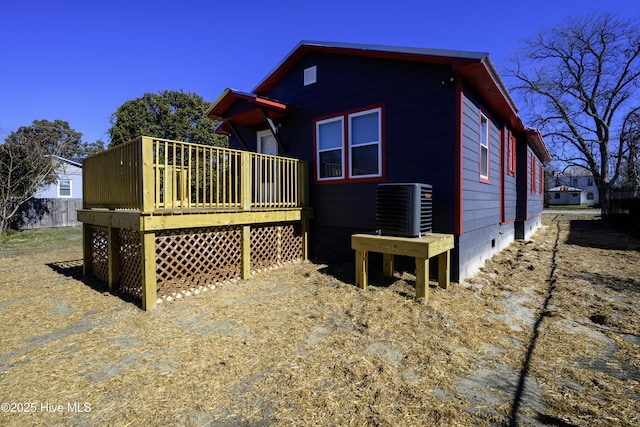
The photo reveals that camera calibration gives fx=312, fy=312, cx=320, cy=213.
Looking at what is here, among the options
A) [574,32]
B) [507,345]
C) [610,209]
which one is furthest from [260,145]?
[574,32]

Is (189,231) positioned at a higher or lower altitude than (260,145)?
lower

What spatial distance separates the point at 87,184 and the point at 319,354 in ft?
20.2

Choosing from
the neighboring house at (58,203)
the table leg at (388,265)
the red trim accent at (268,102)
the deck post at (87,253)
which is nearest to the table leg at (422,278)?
the table leg at (388,265)

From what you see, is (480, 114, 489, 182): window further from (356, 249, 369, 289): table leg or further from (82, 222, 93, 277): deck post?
(82, 222, 93, 277): deck post

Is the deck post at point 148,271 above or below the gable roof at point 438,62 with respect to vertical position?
below

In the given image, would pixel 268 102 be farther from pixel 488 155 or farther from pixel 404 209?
pixel 488 155

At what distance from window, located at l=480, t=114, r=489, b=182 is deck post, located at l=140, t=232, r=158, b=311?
6.03 meters

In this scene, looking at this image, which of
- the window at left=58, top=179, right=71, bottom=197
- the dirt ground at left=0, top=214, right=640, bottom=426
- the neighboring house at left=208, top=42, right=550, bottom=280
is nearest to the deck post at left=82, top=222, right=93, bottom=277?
the dirt ground at left=0, top=214, right=640, bottom=426

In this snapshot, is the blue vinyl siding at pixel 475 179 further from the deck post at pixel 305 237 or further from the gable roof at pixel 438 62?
the deck post at pixel 305 237

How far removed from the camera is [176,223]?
4469 mm

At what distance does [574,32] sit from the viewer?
23.4 m

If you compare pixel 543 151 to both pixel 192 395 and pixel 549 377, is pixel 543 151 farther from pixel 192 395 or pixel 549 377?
pixel 192 395

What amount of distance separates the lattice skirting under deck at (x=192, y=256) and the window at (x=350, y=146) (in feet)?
5.18

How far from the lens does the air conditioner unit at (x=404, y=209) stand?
443 cm
